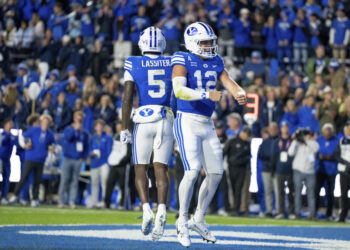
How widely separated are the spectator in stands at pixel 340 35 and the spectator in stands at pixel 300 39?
0.71 m

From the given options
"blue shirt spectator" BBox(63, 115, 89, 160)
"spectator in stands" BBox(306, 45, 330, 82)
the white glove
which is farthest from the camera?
"spectator in stands" BBox(306, 45, 330, 82)

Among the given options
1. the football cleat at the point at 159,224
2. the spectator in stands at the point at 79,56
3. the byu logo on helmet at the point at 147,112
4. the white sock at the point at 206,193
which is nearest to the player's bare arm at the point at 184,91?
the byu logo on helmet at the point at 147,112

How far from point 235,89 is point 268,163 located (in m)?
8.76

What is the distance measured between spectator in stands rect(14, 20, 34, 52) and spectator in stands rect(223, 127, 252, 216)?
8.79m

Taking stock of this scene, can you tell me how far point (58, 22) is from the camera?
78.1ft

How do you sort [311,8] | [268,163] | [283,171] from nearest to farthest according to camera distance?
1. [283,171]
2. [268,163]
3. [311,8]

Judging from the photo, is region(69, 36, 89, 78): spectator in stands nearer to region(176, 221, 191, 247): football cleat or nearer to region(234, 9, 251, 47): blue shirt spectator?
region(234, 9, 251, 47): blue shirt spectator

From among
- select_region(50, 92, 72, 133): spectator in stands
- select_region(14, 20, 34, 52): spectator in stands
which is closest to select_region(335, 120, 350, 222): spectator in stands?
select_region(50, 92, 72, 133): spectator in stands

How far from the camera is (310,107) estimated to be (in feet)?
60.5

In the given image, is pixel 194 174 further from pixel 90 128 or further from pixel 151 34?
pixel 90 128

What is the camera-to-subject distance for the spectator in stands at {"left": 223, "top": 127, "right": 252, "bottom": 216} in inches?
677

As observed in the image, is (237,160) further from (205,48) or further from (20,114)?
(205,48)

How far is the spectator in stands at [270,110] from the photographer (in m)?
19.0

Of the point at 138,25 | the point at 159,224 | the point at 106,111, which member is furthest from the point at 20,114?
the point at 159,224
